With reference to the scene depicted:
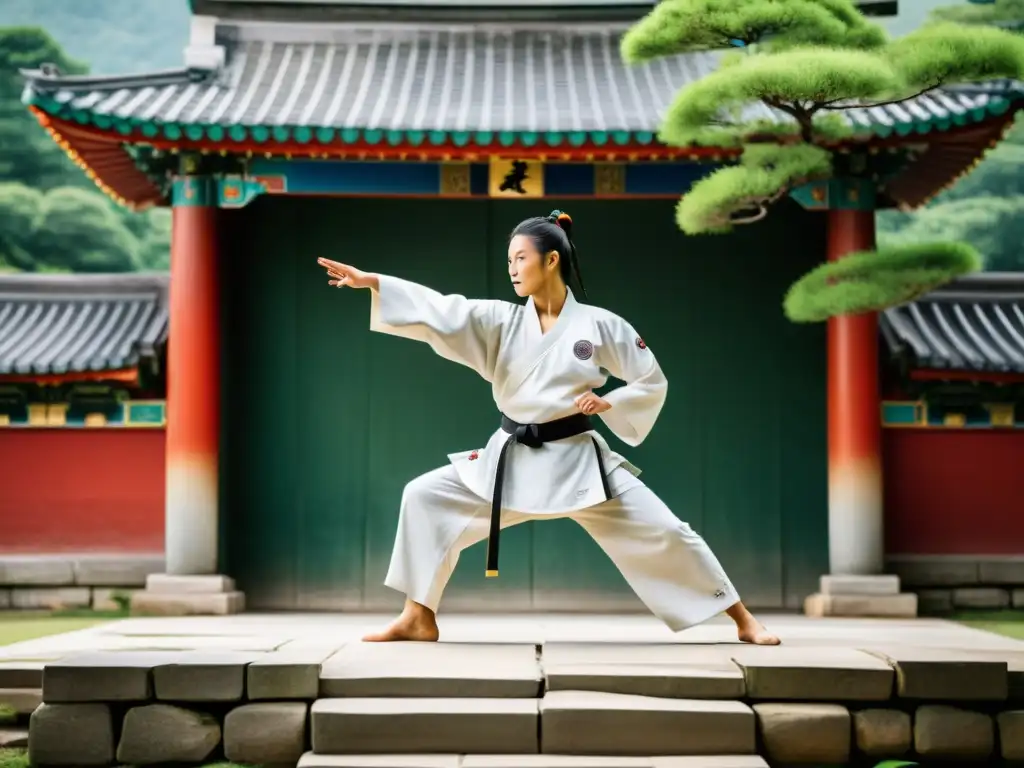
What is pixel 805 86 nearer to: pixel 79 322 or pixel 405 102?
pixel 405 102

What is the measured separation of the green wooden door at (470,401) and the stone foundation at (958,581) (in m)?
0.62

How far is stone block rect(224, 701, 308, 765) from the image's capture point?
3.76 meters

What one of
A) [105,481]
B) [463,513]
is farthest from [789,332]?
[105,481]

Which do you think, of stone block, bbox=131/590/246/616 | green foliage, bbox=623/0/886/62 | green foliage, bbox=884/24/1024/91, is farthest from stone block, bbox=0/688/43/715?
green foliage, bbox=884/24/1024/91

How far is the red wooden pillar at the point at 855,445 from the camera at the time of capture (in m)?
7.68

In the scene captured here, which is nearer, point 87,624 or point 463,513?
point 463,513

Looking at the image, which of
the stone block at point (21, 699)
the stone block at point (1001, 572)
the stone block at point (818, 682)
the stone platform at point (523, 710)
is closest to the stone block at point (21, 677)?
the stone block at point (21, 699)

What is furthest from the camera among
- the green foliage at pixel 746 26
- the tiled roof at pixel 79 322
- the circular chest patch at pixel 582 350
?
the tiled roof at pixel 79 322

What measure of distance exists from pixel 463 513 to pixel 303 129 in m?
3.80

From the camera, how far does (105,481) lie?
27.0 feet

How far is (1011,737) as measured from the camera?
384cm

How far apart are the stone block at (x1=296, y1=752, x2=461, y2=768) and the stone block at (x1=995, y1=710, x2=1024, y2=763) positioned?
6.04 ft

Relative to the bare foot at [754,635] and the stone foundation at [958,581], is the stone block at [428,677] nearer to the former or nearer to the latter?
the bare foot at [754,635]

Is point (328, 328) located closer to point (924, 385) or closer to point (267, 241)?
point (267, 241)
